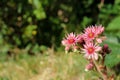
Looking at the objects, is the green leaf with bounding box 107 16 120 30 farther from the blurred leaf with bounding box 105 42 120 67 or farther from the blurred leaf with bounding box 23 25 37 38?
the blurred leaf with bounding box 105 42 120 67

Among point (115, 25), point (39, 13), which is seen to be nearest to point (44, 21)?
point (39, 13)

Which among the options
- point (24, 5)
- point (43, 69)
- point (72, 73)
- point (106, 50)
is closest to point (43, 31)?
point (24, 5)

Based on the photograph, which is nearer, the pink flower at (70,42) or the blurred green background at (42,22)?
the pink flower at (70,42)

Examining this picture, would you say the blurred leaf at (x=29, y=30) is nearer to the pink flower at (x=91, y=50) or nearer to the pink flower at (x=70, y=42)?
the pink flower at (x=70, y=42)

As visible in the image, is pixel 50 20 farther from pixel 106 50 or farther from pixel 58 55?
pixel 106 50

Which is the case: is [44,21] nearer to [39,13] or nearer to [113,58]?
[39,13]

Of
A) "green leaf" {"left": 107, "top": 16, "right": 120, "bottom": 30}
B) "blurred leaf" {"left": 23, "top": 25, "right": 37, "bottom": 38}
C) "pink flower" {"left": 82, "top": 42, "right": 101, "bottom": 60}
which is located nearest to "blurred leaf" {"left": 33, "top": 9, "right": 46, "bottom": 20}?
"blurred leaf" {"left": 23, "top": 25, "right": 37, "bottom": 38}

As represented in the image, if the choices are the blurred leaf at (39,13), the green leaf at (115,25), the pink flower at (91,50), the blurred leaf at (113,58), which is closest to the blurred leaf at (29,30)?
the blurred leaf at (39,13)
